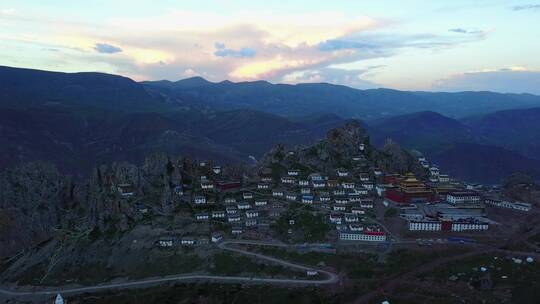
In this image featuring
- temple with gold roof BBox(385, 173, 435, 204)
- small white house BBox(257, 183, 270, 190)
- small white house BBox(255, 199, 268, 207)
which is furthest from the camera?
small white house BBox(257, 183, 270, 190)

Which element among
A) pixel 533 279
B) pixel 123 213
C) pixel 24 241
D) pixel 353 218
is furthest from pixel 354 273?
pixel 24 241

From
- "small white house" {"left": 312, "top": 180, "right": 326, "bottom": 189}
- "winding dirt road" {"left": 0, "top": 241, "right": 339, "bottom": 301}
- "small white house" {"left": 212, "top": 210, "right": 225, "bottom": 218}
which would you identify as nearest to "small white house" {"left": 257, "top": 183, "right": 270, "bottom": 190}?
"small white house" {"left": 312, "top": 180, "right": 326, "bottom": 189}

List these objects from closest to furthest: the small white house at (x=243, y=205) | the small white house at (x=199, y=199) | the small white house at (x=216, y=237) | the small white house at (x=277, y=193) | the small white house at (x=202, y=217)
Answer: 1. the small white house at (x=216, y=237)
2. the small white house at (x=202, y=217)
3. the small white house at (x=243, y=205)
4. the small white house at (x=199, y=199)
5. the small white house at (x=277, y=193)

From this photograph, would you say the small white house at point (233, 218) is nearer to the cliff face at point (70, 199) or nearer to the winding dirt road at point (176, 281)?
the winding dirt road at point (176, 281)

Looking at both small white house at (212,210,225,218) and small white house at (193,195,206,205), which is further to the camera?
small white house at (193,195,206,205)

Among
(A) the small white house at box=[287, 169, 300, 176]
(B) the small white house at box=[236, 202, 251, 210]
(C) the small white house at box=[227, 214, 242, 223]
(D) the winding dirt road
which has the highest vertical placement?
(A) the small white house at box=[287, 169, 300, 176]

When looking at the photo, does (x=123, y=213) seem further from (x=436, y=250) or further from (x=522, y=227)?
(x=522, y=227)

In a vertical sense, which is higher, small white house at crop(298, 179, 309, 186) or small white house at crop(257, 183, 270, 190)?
small white house at crop(298, 179, 309, 186)

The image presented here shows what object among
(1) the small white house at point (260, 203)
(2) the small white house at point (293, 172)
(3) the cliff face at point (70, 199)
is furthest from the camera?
(2) the small white house at point (293, 172)

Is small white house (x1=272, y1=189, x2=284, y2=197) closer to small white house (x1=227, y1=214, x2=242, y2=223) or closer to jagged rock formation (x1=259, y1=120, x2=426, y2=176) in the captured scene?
small white house (x1=227, y1=214, x2=242, y2=223)

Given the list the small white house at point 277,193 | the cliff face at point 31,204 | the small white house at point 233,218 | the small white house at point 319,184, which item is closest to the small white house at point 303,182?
the small white house at point 319,184

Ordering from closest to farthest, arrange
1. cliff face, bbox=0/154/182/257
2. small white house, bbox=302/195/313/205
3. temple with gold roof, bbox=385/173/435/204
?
temple with gold roof, bbox=385/173/435/204, small white house, bbox=302/195/313/205, cliff face, bbox=0/154/182/257
